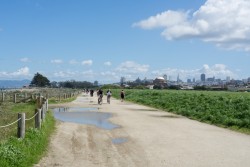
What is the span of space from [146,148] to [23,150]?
4380 mm

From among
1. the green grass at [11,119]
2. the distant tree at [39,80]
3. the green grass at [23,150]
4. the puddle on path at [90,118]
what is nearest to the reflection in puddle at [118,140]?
the green grass at [23,150]

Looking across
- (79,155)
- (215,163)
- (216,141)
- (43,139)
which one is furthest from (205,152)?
(43,139)

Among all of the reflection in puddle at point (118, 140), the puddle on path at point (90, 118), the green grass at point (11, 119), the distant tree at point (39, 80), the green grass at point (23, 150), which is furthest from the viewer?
the distant tree at point (39, 80)

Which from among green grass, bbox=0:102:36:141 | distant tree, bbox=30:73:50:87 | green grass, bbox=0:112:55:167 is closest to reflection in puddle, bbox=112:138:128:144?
green grass, bbox=0:112:55:167

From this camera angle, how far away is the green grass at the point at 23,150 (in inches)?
385

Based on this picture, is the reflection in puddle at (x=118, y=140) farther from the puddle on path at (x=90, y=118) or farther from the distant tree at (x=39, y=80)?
the distant tree at (x=39, y=80)

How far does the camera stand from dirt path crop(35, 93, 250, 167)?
11359 mm

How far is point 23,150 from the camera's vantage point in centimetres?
1099

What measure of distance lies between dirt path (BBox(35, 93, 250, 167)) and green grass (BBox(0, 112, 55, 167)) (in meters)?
0.30

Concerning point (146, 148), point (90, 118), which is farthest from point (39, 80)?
point (146, 148)

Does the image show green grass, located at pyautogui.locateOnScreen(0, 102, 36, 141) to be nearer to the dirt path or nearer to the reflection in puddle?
the dirt path

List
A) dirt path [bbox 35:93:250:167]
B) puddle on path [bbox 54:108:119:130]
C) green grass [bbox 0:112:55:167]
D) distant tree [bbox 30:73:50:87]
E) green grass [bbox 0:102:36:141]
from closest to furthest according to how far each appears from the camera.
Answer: green grass [bbox 0:112:55:167] < dirt path [bbox 35:93:250:167] < green grass [bbox 0:102:36:141] < puddle on path [bbox 54:108:119:130] < distant tree [bbox 30:73:50:87]

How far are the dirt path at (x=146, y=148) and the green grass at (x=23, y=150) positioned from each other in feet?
0.98

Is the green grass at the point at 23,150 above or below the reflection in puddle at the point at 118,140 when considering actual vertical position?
above
